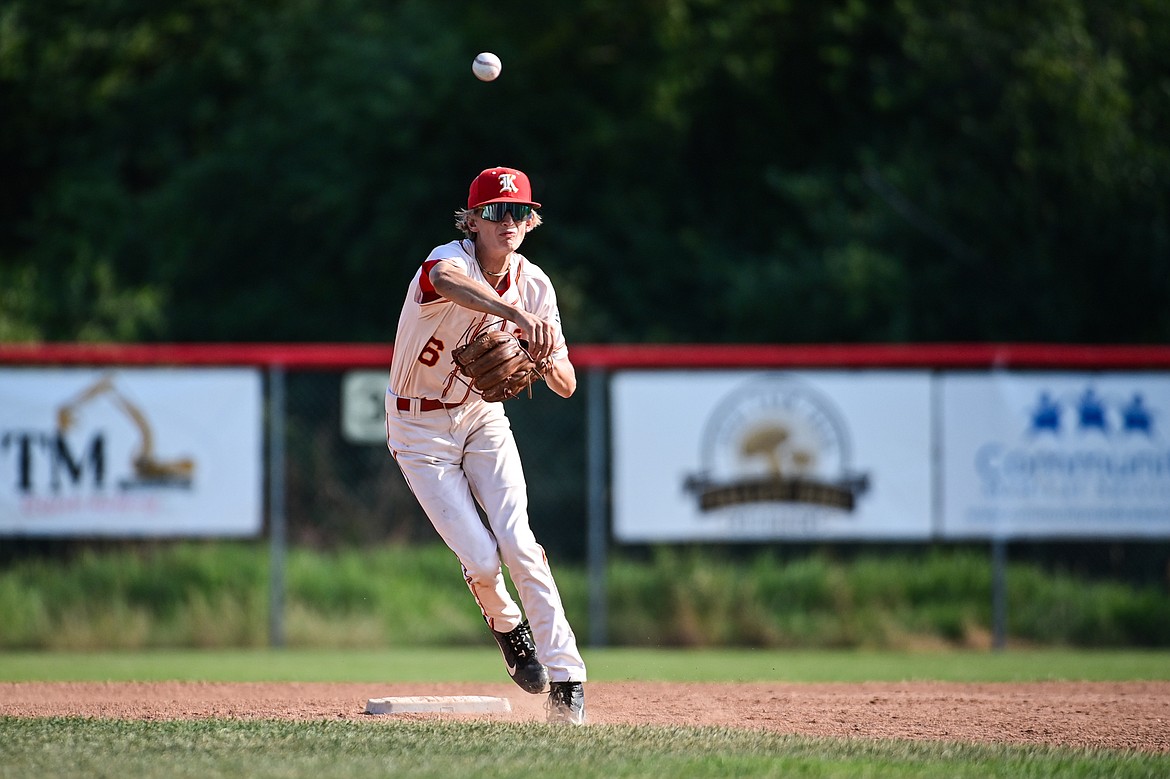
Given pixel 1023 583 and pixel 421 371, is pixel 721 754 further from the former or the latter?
pixel 1023 583

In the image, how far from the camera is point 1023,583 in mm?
11016

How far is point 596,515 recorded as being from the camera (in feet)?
35.0

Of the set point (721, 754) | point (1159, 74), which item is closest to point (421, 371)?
point (721, 754)

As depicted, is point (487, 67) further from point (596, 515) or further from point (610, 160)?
point (610, 160)

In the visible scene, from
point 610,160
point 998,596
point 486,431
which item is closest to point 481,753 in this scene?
point 486,431

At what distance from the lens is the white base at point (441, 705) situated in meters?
6.27

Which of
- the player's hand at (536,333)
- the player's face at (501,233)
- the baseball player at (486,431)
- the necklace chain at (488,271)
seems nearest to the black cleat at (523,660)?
the baseball player at (486,431)

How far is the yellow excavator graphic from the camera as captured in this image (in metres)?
10.4

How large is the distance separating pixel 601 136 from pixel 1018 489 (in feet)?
30.0

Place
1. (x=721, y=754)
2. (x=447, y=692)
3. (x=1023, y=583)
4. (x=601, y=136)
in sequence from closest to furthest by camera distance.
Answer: (x=721, y=754), (x=447, y=692), (x=1023, y=583), (x=601, y=136)

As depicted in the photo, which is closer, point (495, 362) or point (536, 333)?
point (536, 333)

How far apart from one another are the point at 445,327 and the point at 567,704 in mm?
1626

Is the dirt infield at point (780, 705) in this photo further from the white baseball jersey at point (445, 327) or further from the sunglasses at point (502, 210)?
the sunglasses at point (502, 210)

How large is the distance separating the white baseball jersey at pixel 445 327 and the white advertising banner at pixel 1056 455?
542 cm
